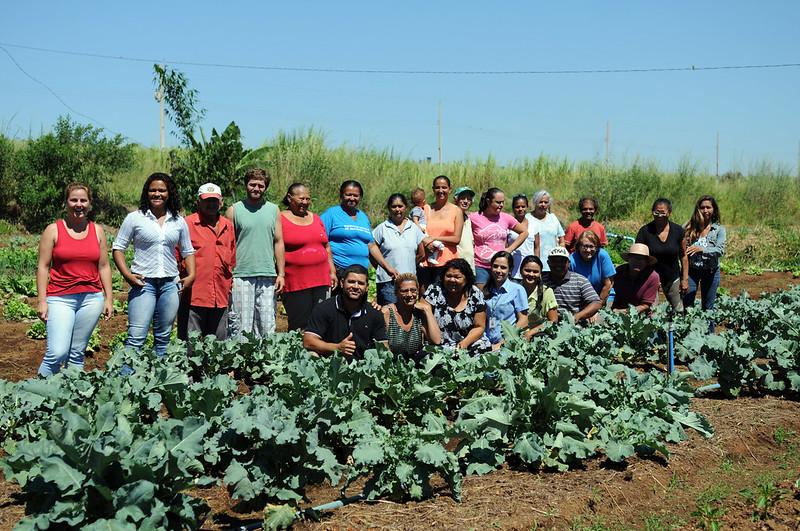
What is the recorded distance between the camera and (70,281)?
6.10 metres

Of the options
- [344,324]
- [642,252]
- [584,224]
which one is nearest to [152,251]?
[344,324]

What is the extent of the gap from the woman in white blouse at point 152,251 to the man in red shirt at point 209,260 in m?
0.22

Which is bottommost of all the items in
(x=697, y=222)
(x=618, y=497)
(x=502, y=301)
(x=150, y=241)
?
(x=618, y=497)

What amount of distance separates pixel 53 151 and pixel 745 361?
1971cm

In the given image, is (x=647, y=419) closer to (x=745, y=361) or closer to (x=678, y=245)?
(x=745, y=361)

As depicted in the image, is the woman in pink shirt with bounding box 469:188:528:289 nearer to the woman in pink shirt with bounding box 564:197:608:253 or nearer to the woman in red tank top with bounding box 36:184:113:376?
the woman in pink shirt with bounding box 564:197:608:253

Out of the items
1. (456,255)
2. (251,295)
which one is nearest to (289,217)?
(251,295)

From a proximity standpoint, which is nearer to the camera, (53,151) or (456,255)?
(456,255)

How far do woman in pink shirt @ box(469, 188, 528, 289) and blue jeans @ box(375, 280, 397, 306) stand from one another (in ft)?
3.67

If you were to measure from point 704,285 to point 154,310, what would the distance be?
6.22 metres

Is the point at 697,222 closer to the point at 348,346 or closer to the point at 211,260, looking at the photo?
the point at 348,346

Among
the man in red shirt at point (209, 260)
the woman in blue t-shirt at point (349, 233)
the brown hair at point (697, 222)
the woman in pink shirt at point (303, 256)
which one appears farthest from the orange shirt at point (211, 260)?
the brown hair at point (697, 222)

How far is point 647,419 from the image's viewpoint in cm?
536

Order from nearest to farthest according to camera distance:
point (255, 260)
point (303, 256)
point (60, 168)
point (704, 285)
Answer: point (255, 260) < point (303, 256) < point (704, 285) < point (60, 168)
